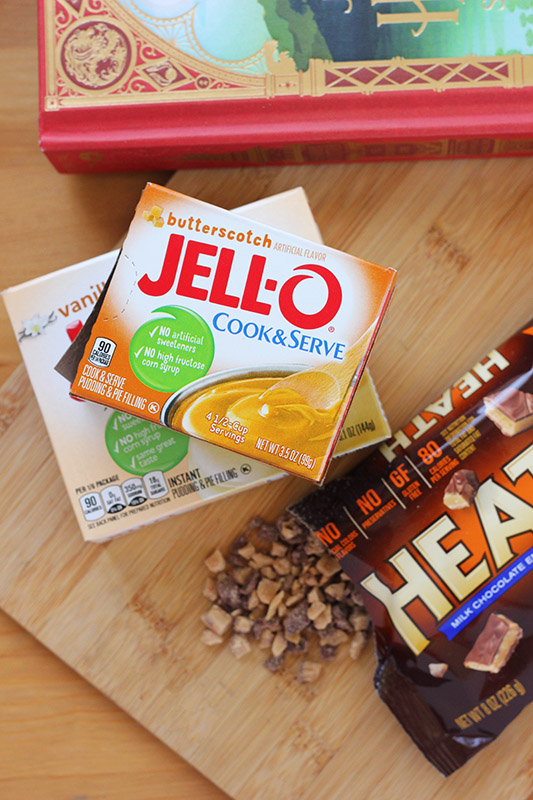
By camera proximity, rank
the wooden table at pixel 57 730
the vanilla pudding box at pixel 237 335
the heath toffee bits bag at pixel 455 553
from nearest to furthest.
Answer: the vanilla pudding box at pixel 237 335
the heath toffee bits bag at pixel 455 553
the wooden table at pixel 57 730

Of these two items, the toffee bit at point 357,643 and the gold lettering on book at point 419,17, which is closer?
the gold lettering on book at point 419,17

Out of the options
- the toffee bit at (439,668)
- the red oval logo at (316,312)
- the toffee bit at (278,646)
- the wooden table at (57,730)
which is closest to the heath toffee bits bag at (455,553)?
the toffee bit at (439,668)

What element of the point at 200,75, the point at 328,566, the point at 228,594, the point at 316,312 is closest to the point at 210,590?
the point at 228,594

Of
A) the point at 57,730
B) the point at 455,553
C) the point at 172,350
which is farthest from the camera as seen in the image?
the point at 57,730

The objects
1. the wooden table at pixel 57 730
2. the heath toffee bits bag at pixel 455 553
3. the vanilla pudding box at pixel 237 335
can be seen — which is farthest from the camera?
the wooden table at pixel 57 730

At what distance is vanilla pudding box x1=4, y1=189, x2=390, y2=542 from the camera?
2.23 feet

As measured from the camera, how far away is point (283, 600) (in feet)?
2.47

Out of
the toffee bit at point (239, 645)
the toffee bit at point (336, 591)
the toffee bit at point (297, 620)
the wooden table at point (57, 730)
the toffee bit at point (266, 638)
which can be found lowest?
the wooden table at point (57, 730)

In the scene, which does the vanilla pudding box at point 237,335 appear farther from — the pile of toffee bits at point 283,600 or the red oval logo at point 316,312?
the pile of toffee bits at point 283,600

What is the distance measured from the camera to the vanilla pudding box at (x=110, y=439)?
2.23 ft

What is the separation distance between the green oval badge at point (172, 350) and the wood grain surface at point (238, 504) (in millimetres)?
254

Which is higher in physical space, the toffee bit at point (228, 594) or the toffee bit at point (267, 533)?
the toffee bit at point (267, 533)

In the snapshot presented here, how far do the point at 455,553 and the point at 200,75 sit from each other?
0.56 meters

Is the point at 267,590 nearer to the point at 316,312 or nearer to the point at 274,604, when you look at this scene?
the point at 274,604
